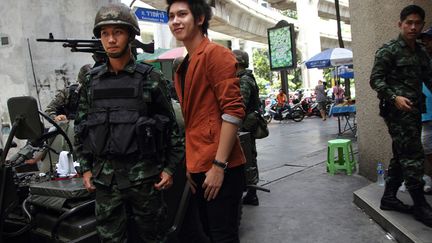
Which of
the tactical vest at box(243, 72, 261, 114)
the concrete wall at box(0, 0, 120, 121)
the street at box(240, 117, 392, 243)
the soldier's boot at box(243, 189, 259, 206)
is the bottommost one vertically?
the street at box(240, 117, 392, 243)

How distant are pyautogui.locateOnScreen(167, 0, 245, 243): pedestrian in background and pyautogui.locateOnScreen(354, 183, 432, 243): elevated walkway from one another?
71.7 inches

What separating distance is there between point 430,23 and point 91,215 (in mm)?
3992

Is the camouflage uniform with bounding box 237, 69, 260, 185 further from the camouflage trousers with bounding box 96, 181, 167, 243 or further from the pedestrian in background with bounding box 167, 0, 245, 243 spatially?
the pedestrian in background with bounding box 167, 0, 245, 243

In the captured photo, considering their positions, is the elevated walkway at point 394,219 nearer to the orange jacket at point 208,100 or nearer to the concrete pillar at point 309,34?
the orange jacket at point 208,100

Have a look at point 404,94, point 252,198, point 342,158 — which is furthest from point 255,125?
point 342,158

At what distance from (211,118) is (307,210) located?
2.81m

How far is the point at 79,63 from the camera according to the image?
794 centimetres

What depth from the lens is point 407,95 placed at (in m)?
3.38

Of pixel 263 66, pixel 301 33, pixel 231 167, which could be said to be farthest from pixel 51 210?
pixel 263 66

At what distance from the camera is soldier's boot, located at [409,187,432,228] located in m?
3.29

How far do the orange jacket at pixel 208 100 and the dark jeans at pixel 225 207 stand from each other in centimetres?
6

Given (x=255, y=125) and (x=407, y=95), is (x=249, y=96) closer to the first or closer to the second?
(x=255, y=125)

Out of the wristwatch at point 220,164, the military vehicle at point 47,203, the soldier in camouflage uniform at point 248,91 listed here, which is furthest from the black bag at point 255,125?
the wristwatch at point 220,164

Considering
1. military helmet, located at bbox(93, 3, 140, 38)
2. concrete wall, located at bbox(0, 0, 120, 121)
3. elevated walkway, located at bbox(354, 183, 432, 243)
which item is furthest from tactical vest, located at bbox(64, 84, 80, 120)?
elevated walkway, located at bbox(354, 183, 432, 243)
